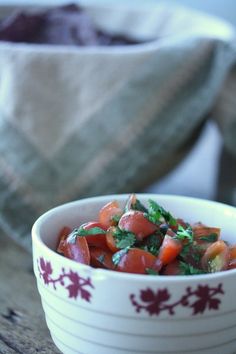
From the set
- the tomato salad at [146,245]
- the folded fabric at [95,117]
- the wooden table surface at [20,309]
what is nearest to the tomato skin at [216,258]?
the tomato salad at [146,245]

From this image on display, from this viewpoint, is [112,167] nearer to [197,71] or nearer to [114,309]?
[197,71]

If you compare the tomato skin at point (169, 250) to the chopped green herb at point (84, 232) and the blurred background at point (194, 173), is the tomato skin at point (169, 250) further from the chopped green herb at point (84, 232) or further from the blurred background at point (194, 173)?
the blurred background at point (194, 173)

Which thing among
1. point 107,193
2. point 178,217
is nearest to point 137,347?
point 178,217

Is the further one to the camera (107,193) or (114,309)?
(107,193)

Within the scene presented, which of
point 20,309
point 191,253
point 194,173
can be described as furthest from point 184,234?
point 194,173

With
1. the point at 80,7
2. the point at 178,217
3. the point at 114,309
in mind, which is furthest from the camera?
the point at 80,7

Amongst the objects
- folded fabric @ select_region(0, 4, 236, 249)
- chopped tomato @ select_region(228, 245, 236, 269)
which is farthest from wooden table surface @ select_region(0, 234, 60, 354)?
chopped tomato @ select_region(228, 245, 236, 269)

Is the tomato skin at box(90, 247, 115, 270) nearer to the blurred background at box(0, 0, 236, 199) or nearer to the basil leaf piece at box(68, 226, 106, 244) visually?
the basil leaf piece at box(68, 226, 106, 244)
